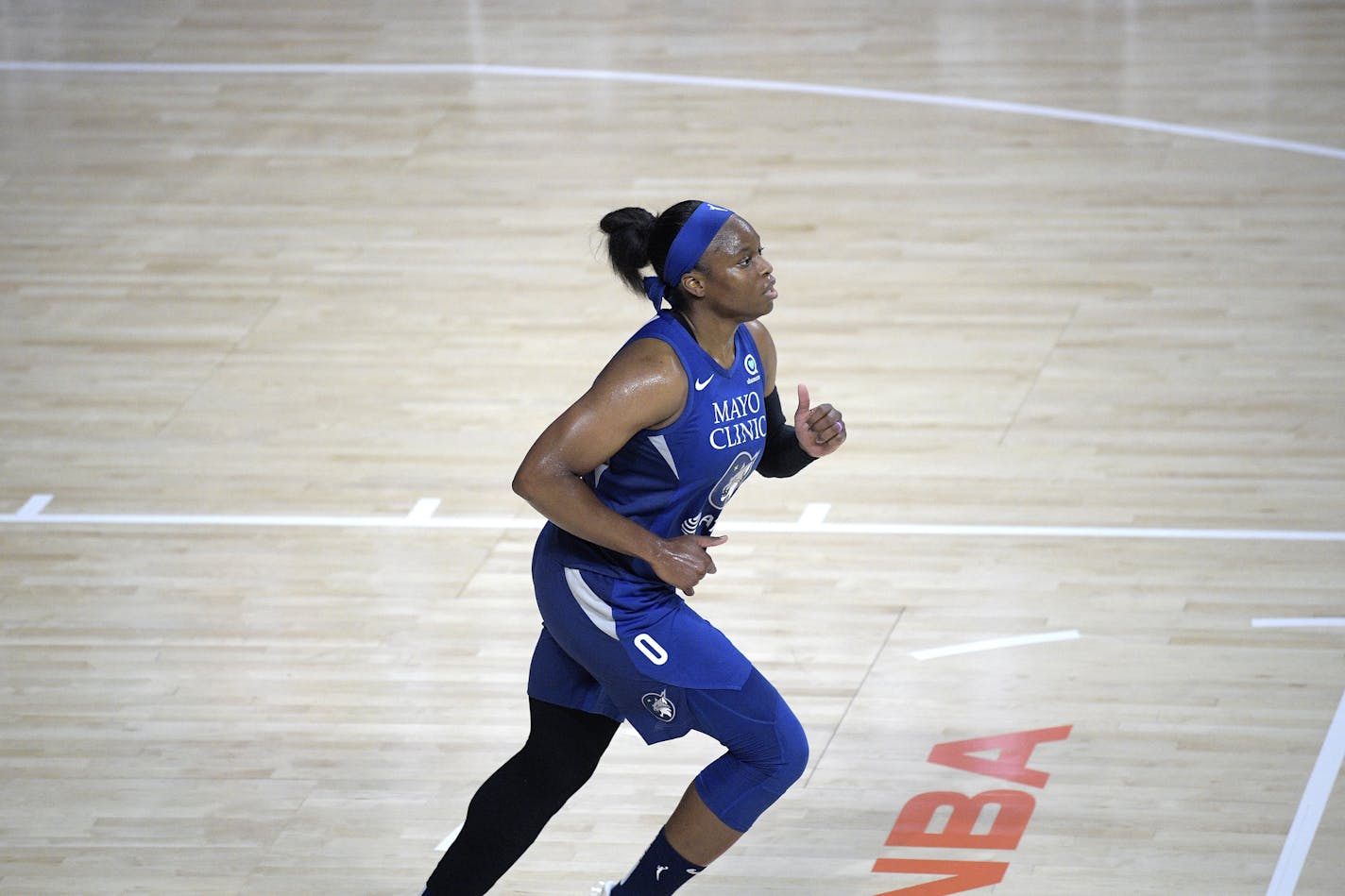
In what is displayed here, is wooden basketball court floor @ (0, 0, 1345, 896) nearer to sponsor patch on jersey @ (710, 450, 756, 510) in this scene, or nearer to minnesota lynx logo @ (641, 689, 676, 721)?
minnesota lynx logo @ (641, 689, 676, 721)

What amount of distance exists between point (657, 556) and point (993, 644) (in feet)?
7.08

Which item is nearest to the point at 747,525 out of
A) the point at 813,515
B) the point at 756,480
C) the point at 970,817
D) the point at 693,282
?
the point at 813,515

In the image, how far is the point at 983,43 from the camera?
1132cm

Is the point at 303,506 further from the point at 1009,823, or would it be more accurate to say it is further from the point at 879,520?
the point at 1009,823

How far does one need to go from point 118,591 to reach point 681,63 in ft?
19.8

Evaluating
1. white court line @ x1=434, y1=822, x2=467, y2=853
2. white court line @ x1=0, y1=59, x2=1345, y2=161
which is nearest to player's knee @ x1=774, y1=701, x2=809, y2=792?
white court line @ x1=434, y1=822, x2=467, y2=853

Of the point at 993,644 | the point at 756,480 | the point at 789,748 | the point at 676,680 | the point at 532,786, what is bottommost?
the point at 756,480

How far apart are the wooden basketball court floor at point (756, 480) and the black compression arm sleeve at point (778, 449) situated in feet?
3.45

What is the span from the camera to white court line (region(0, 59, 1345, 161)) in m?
9.80

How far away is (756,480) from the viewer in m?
6.93

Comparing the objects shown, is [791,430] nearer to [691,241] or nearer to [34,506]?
[691,241]

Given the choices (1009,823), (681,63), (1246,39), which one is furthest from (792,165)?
(1009,823)

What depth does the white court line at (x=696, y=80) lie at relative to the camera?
9.80 metres

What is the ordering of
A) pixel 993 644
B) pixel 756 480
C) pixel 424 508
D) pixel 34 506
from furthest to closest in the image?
pixel 756 480 < pixel 34 506 < pixel 424 508 < pixel 993 644
